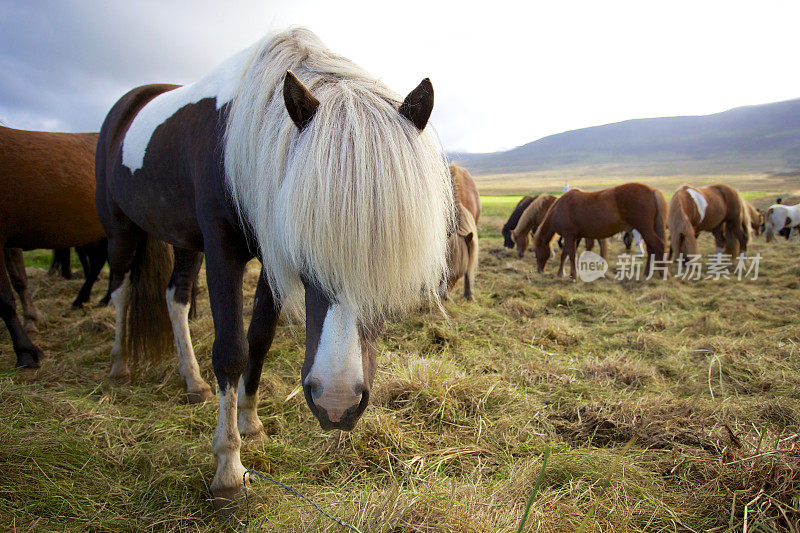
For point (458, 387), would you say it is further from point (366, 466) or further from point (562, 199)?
point (562, 199)

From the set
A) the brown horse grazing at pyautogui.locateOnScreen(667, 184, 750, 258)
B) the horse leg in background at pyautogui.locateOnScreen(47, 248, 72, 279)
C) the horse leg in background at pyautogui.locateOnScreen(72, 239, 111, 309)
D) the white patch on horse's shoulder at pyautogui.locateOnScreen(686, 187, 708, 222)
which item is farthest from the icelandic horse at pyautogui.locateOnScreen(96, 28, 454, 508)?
the white patch on horse's shoulder at pyautogui.locateOnScreen(686, 187, 708, 222)

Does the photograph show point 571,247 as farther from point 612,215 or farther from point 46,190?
point 46,190

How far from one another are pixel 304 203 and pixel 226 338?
3.12 feet

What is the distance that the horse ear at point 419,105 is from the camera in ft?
4.36

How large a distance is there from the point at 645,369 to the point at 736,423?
1.10 m

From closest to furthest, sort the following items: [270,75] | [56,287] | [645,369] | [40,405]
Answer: [270,75], [40,405], [645,369], [56,287]

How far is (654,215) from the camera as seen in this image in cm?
789

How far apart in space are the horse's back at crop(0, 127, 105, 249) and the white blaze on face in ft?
13.2

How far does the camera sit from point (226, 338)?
179 cm

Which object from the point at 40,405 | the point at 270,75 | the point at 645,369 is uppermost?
the point at 270,75

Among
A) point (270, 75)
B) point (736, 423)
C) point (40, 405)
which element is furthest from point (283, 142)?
point (736, 423)

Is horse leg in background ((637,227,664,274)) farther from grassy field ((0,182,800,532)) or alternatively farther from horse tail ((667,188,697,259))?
grassy field ((0,182,800,532))

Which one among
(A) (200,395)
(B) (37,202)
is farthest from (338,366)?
(B) (37,202)

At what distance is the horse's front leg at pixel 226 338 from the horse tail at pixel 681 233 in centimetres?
955
